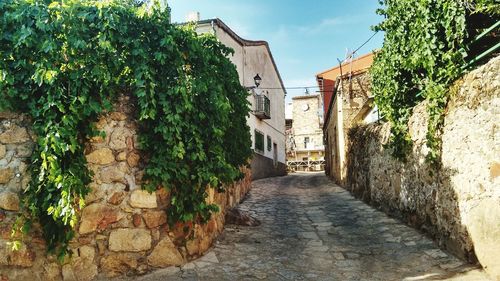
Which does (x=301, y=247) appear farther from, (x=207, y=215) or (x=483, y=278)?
(x=483, y=278)

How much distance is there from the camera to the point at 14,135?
3.92 metres

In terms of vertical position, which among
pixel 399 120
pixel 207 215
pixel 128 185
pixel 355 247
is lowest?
pixel 355 247

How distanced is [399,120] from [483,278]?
3124 mm

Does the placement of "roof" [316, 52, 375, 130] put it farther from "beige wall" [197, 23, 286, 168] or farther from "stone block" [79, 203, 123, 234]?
"stone block" [79, 203, 123, 234]

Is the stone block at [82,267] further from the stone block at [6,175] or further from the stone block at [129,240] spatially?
the stone block at [6,175]

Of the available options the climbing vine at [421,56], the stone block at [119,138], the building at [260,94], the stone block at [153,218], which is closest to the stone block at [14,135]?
the stone block at [119,138]

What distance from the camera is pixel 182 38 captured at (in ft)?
15.1

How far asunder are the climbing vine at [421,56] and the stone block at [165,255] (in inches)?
144

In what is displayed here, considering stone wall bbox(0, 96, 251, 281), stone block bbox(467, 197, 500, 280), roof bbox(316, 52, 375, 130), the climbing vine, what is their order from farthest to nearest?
roof bbox(316, 52, 375, 130), the climbing vine, stone wall bbox(0, 96, 251, 281), stone block bbox(467, 197, 500, 280)

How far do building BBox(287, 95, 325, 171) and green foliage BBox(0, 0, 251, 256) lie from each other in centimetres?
3580

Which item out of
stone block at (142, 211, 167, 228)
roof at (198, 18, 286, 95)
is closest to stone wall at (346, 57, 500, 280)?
stone block at (142, 211, 167, 228)

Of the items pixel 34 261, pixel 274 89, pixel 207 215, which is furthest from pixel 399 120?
pixel 274 89

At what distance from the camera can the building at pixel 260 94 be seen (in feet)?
51.0

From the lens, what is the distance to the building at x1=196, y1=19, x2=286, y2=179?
51.0 feet
